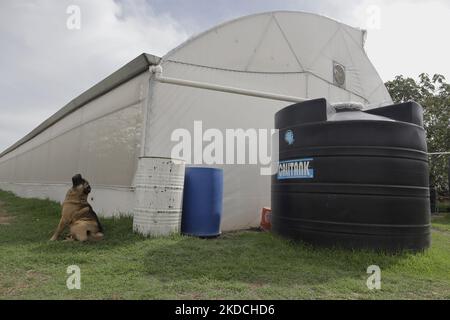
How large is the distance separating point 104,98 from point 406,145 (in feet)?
22.8

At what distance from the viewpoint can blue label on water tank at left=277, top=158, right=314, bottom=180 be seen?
15.4 feet

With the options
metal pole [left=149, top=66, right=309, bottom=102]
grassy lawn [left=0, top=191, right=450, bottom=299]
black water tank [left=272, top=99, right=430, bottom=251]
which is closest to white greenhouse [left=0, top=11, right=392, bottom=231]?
metal pole [left=149, top=66, right=309, bottom=102]

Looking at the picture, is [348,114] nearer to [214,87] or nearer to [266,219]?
[266,219]

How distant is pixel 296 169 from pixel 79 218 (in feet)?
11.2

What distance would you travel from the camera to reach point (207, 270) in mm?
3752

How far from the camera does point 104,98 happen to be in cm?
867

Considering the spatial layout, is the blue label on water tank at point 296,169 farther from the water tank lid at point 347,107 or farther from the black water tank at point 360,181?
the water tank lid at point 347,107

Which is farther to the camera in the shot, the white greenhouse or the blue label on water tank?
the white greenhouse

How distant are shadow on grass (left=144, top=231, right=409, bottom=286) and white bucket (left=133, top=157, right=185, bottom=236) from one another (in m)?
0.41

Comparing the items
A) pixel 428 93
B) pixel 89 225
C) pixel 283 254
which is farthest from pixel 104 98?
pixel 428 93

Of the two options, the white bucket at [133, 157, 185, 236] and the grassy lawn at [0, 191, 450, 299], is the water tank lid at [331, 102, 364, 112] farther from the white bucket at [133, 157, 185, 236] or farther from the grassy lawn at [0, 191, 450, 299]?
the white bucket at [133, 157, 185, 236]

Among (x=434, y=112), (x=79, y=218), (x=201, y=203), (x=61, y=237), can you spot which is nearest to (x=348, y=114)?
(x=201, y=203)
